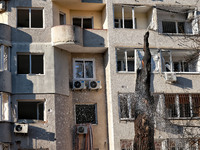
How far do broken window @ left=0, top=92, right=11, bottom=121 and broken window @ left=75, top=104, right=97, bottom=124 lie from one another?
4.05m

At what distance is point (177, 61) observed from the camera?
2550 cm

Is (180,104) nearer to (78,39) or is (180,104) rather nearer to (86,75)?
(86,75)

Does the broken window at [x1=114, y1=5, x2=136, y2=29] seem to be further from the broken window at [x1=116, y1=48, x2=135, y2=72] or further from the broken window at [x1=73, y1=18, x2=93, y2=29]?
the broken window at [x1=116, y1=48, x2=135, y2=72]

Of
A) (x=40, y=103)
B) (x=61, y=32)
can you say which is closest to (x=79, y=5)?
(x=61, y=32)

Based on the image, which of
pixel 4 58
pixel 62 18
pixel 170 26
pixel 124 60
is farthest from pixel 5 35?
pixel 170 26

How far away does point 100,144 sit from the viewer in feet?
75.3

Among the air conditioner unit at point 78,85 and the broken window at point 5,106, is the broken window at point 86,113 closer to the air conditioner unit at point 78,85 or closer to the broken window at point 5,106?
the air conditioner unit at point 78,85

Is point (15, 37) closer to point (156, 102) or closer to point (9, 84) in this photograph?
point (9, 84)

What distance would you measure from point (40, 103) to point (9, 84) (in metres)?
1.88

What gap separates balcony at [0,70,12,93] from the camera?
2102 centimetres

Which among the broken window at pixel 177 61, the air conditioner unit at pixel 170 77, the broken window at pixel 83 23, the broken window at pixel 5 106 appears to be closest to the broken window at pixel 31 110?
the broken window at pixel 5 106

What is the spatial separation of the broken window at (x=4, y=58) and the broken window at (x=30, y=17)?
5.87 feet

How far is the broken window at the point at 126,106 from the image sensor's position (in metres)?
22.5

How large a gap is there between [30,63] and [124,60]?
534cm
